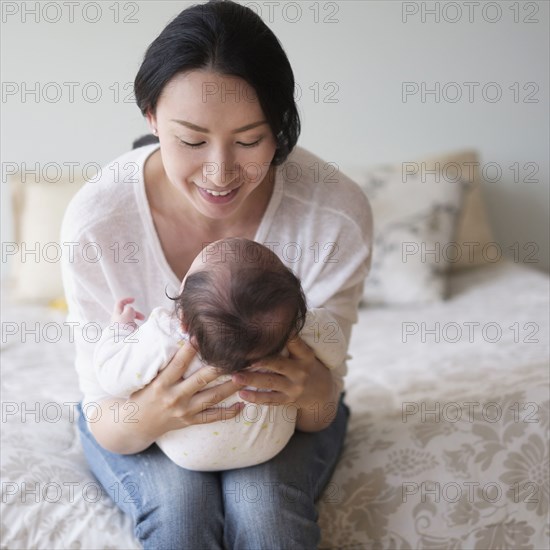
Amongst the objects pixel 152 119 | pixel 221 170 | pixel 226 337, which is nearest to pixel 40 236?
pixel 152 119

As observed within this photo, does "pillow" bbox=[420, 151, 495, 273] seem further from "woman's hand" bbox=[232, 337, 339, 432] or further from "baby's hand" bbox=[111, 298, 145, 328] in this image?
"baby's hand" bbox=[111, 298, 145, 328]

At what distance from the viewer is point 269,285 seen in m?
1.15

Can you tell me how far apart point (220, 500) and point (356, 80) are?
1.76 m

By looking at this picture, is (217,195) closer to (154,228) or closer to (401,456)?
(154,228)

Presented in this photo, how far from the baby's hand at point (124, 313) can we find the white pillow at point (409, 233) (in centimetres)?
120

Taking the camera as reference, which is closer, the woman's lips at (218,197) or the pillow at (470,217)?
the woman's lips at (218,197)

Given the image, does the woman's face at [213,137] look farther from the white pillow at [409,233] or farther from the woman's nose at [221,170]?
the white pillow at [409,233]

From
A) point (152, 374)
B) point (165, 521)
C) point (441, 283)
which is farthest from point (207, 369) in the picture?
point (441, 283)

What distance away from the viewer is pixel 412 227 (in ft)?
8.14

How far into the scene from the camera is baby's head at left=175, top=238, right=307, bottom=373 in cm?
113

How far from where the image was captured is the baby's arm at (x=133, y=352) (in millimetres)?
1225

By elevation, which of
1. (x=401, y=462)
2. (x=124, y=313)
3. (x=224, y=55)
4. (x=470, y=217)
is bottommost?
(x=401, y=462)

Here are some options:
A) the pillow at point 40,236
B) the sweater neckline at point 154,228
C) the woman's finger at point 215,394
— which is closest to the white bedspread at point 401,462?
the woman's finger at point 215,394

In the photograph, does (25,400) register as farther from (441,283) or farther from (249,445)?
(441,283)
